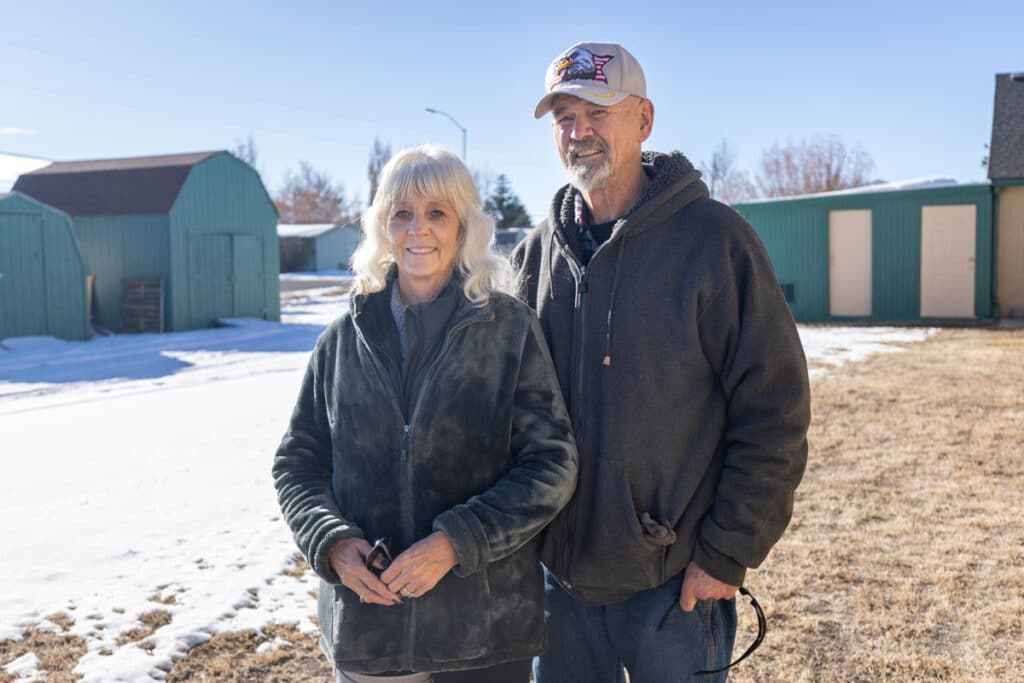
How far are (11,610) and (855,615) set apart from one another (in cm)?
402

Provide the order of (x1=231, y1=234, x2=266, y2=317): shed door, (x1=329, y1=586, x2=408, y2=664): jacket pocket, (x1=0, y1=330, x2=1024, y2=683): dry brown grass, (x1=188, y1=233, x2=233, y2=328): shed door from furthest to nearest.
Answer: (x1=231, y1=234, x2=266, y2=317): shed door → (x1=188, y1=233, x2=233, y2=328): shed door → (x1=0, y1=330, x2=1024, y2=683): dry brown grass → (x1=329, y1=586, x2=408, y2=664): jacket pocket

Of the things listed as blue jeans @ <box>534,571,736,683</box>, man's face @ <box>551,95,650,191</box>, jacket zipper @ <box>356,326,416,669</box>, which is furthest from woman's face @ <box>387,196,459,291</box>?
blue jeans @ <box>534,571,736,683</box>

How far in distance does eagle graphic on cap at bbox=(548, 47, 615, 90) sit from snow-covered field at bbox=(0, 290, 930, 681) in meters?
2.89

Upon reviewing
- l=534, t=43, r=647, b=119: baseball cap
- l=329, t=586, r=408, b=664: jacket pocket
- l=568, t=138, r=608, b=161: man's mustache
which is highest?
l=534, t=43, r=647, b=119: baseball cap

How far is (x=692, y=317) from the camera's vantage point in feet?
7.27

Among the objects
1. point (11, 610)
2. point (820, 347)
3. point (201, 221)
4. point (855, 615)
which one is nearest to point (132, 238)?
point (201, 221)

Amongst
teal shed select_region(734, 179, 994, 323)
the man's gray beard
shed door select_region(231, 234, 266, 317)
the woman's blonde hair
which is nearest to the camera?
the woman's blonde hair

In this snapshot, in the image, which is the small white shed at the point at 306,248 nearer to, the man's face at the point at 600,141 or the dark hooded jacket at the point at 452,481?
the man's face at the point at 600,141

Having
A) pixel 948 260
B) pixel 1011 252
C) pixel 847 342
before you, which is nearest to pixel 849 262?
pixel 948 260

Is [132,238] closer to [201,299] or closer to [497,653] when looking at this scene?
[201,299]

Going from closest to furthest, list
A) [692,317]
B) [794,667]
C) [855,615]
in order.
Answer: [692,317] < [794,667] < [855,615]

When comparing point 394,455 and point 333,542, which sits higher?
point 394,455

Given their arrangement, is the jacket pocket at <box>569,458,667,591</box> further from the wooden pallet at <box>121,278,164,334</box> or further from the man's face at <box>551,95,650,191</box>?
the wooden pallet at <box>121,278,164,334</box>

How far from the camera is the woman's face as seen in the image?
7.27 feet
